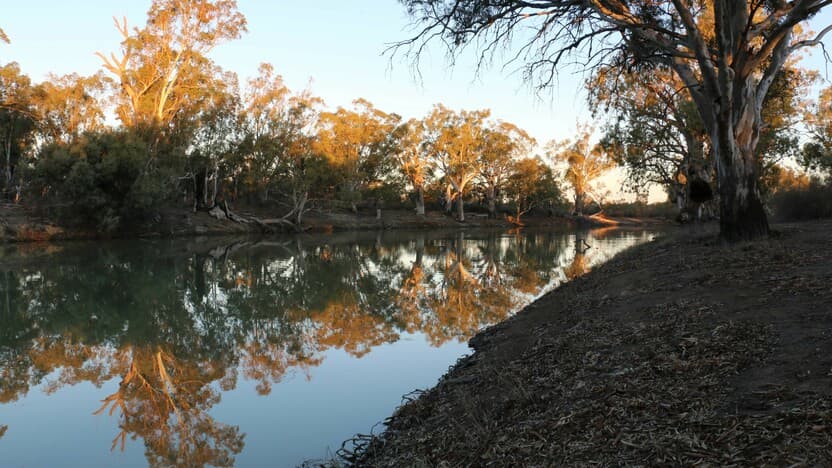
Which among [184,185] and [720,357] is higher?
[184,185]

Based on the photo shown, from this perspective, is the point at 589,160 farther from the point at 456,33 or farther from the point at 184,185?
the point at 456,33

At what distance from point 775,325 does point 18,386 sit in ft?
28.7

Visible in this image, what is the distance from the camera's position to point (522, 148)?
61281 millimetres

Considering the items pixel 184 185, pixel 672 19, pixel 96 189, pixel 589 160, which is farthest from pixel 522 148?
pixel 672 19

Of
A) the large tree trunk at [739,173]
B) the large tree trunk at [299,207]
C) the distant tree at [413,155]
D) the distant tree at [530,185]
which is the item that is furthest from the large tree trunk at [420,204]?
the large tree trunk at [739,173]

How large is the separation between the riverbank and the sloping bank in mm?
31612

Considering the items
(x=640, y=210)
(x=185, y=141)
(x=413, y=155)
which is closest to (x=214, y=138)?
(x=185, y=141)

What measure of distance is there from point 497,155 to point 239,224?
2987 centimetres

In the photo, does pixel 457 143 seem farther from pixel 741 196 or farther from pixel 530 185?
pixel 741 196

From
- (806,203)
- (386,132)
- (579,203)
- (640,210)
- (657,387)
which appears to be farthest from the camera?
(640,210)

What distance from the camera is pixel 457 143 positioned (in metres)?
55.6

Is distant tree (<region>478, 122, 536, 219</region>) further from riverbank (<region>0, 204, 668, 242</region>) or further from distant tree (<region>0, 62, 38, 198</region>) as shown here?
distant tree (<region>0, 62, 38, 198</region>)

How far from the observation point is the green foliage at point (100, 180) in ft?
97.5

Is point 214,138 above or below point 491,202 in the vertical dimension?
above
